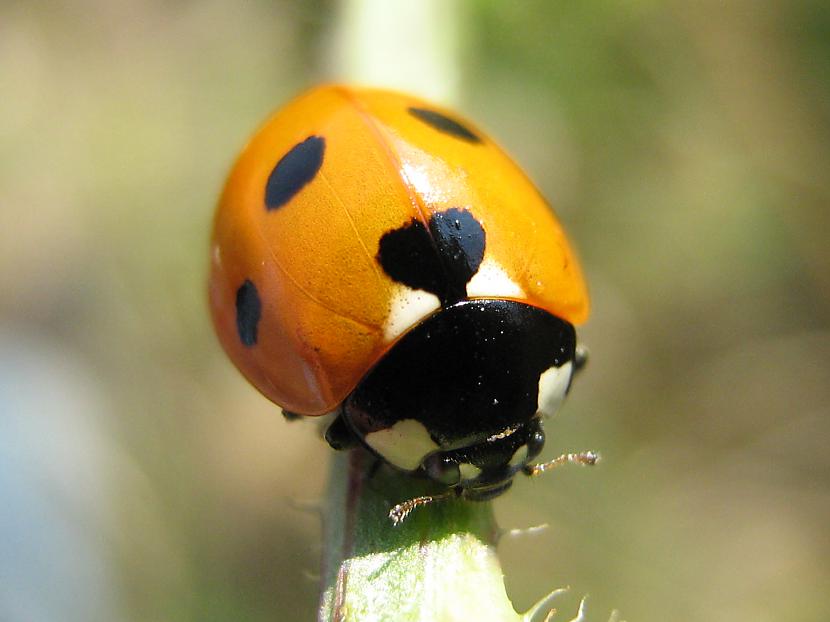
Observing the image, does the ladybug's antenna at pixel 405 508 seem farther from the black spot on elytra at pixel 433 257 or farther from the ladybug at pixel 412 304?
the black spot on elytra at pixel 433 257

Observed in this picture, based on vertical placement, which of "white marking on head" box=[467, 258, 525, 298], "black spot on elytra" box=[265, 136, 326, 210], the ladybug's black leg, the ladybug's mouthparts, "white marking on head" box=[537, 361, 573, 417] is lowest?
the ladybug's mouthparts

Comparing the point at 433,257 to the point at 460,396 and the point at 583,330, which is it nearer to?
the point at 460,396

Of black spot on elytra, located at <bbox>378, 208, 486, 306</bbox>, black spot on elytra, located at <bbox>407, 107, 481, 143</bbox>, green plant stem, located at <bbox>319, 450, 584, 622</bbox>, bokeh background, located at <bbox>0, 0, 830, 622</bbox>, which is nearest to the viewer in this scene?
green plant stem, located at <bbox>319, 450, 584, 622</bbox>

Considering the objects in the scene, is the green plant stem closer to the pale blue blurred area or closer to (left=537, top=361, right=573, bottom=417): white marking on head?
(left=537, top=361, right=573, bottom=417): white marking on head

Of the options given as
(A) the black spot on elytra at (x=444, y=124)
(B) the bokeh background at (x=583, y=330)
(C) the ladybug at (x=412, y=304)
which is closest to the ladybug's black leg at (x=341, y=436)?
(C) the ladybug at (x=412, y=304)

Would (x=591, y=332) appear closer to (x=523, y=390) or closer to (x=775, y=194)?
(x=775, y=194)

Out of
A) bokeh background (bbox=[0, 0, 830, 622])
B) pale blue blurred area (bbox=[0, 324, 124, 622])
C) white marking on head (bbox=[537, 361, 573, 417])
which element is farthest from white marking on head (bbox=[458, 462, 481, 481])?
pale blue blurred area (bbox=[0, 324, 124, 622])

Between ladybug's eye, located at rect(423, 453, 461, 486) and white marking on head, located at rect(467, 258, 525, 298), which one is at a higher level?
white marking on head, located at rect(467, 258, 525, 298)
